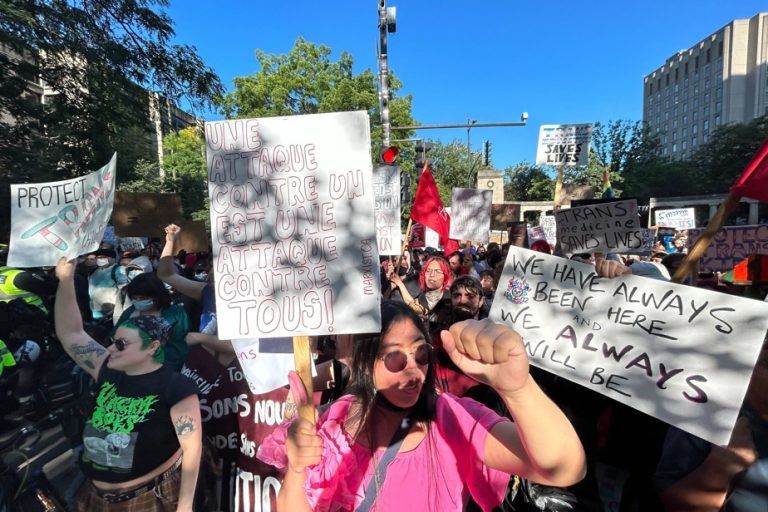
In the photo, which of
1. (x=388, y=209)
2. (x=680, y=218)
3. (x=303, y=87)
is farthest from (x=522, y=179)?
(x=388, y=209)

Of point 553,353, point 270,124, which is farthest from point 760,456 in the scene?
point 270,124

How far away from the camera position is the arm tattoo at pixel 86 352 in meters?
2.29

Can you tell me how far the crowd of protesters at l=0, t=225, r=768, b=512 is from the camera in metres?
1.29

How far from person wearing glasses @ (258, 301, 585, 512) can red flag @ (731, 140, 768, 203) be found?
66.5 inches

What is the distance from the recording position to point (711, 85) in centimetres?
7581

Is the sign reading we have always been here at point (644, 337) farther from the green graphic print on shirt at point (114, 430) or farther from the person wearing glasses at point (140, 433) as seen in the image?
the green graphic print on shirt at point (114, 430)

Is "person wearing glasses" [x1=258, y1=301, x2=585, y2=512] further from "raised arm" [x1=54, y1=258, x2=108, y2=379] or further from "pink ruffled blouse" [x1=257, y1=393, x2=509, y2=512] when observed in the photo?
"raised arm" [x1=54, y1=258, x2=108, y2=379]

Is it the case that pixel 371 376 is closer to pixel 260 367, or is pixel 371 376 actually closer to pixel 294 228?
pixel 294 228

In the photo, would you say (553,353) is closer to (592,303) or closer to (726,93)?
(592,303)

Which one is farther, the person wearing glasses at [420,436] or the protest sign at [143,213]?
the protest sign at [143,213]

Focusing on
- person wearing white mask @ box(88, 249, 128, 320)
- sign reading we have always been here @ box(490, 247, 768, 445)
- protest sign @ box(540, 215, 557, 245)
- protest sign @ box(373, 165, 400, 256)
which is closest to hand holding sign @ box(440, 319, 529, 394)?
sign reading we have always been here @ box(490, 247, 768, 445)

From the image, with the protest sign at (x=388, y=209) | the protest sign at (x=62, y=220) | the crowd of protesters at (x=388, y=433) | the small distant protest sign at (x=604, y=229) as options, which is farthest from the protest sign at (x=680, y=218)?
the protest sign at (x=62, y=220)

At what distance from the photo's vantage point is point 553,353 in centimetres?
199

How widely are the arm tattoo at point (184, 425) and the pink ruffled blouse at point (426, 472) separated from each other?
0.69m
